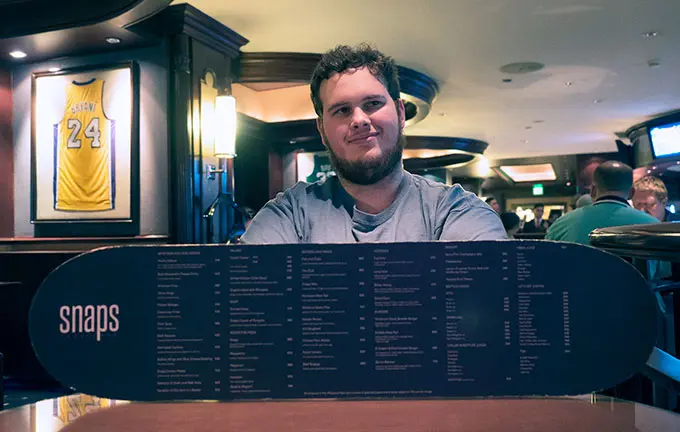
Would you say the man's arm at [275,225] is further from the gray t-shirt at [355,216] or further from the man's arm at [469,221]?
the man's arm at [469,221]

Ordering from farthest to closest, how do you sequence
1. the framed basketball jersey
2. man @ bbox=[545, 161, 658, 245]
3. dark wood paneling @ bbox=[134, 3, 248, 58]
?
the framed basketball jersey
dark wood paneling @ bbox=[134, 3, 248, 58]
man @ bbox=[545, 161, 658, 245]

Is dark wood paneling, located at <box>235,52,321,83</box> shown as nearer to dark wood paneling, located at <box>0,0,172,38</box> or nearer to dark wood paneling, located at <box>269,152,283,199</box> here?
dark wood paneling, located at <box>0,0,172,38</box>

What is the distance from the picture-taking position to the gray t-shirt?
1.26 m

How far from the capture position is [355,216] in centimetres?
132

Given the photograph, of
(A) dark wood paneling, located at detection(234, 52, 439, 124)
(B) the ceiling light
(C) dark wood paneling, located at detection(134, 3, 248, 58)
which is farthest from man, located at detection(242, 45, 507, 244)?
(B) the ceiling light

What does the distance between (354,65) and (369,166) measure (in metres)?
0.21

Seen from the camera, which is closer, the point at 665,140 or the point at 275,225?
the point at 275,225

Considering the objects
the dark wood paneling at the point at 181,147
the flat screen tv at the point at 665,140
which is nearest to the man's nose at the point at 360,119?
the dark wood paneling at the point at 181,147

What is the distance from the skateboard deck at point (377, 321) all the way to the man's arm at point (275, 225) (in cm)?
47

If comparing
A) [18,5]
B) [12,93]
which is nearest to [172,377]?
[18,5]

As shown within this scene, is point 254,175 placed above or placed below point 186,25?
below

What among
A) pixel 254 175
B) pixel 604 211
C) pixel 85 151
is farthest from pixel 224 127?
pixel 254 175

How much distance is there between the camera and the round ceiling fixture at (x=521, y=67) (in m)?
6.01

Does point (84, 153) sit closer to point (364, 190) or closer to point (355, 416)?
point (364, 190)
